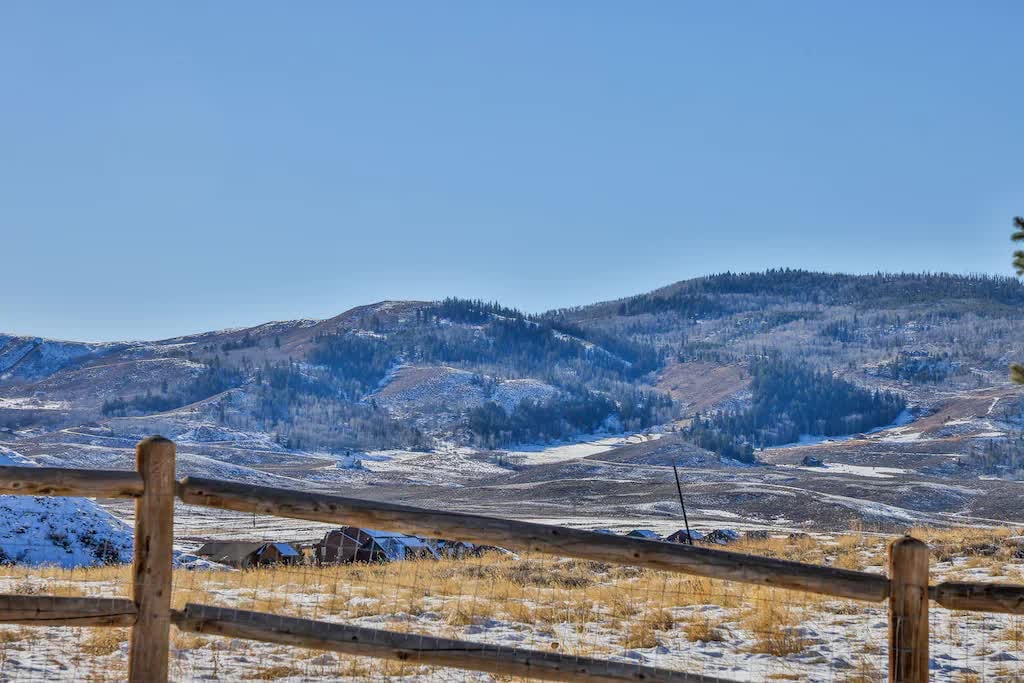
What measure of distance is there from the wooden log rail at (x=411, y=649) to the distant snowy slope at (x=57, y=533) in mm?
15263

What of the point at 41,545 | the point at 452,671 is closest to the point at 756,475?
the point at 41,545

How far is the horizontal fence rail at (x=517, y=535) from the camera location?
19.3 ft

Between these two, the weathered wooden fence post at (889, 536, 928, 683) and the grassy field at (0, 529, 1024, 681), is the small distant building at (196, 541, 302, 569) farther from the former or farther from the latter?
the weathered wooden fence post at (889, 536, 928, 683)

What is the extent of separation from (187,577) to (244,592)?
207 centimetres

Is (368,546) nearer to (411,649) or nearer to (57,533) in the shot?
(57,533)

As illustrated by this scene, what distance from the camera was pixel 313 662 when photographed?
8.34 meters

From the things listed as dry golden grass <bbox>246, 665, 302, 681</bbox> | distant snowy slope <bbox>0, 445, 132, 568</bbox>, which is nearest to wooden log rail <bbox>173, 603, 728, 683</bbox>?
dry golden grass <bbox>246, 665, 302, 681</bbox>

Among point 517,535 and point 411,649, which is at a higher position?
point 517,535

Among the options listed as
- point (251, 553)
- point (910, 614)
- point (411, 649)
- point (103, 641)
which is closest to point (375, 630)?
point (411, 649)

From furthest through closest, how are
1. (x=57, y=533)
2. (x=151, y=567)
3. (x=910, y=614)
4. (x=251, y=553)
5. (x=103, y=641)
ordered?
(x=251, y=553) < (x=57, y=533) < (x=103, y=641) < (x=151, y=567) < (x=910, y=614)

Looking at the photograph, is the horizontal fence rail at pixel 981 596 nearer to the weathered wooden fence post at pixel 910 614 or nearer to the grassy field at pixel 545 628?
the weathered wooden fence post at pixel 910 614

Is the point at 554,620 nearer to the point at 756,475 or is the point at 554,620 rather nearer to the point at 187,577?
the point at 187,577

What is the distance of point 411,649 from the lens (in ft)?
19.1

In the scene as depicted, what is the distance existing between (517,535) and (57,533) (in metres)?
18.3
